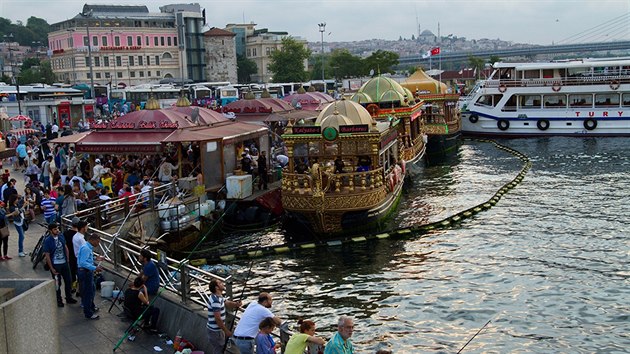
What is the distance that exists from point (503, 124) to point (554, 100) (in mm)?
4181

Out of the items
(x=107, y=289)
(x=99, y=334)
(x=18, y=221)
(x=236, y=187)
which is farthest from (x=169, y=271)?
(x=236, y=187)

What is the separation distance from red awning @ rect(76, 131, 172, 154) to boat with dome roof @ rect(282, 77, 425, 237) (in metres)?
4.52

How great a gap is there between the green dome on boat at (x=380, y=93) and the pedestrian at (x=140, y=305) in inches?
997

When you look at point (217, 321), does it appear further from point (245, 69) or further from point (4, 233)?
point (245, 69)

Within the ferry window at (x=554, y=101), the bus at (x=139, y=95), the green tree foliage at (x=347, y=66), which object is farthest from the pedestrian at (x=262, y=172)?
the green tree foliage at (x=347, y=66)

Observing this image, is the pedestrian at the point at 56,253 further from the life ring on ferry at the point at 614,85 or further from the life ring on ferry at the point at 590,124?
the life ring on ferry at the point at 614,85

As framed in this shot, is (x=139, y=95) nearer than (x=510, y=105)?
No

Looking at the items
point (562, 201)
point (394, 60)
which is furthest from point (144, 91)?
point (562, 201)

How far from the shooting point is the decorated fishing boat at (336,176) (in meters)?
21.5

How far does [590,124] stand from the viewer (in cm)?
4997

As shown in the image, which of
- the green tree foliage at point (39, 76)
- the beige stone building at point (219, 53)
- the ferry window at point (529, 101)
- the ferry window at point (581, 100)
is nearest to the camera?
the ferry window at point (581, 100)

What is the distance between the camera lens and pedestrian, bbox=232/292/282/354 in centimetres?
962

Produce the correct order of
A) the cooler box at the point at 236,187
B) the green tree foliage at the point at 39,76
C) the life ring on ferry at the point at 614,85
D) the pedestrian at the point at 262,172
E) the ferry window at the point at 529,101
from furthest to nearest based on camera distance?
the green tree foliage at the point at 39,76 → the ferry window at the point at 529,101 → the life ring on ferry at the point at 614,85 → the pedestrian at the point at 262,172 → the cooler box at the point at 236,187

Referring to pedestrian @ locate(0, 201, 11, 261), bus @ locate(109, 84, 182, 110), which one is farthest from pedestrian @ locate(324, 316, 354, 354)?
bus @ locate(109, 84, 182, 110)
